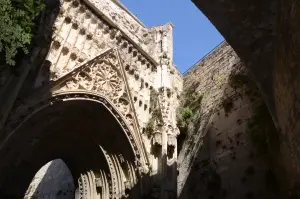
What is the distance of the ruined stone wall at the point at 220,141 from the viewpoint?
25.5ft

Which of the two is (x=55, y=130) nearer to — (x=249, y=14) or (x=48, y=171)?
(x=249, y=14)

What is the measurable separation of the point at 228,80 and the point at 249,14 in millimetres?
3992

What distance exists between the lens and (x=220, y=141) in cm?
884

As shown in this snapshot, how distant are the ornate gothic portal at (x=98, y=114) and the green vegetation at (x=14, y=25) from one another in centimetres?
94

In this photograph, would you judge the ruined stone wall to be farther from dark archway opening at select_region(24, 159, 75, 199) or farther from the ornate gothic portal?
dark archway opening at select_region(24, 159, 75, 199)

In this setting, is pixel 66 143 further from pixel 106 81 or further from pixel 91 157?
pixel 106 81

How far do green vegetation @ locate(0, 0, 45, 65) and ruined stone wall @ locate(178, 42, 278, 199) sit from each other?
18.1 ft

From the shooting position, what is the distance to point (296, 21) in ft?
13.6

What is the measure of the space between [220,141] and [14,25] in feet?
19.5

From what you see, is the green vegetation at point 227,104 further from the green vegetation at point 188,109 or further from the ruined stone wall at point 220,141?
the green vegetation at point 188,109

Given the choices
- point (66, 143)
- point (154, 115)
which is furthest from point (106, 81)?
point (66, 143)

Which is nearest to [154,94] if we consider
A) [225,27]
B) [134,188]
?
[134,188]

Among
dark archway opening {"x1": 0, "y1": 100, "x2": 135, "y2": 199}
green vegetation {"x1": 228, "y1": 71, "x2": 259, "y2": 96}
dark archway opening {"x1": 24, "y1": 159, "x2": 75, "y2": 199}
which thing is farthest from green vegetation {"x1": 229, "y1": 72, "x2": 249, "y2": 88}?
dark archway opening {"x1": 24, "y1": 159, "x2": 75, "y2": 199}

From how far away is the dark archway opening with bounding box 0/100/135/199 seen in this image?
22.8 ft
